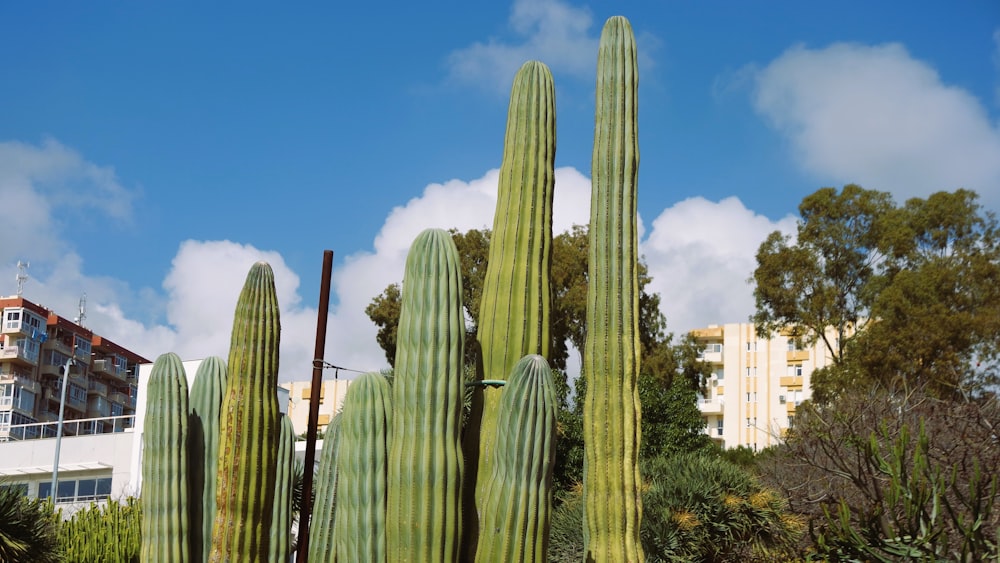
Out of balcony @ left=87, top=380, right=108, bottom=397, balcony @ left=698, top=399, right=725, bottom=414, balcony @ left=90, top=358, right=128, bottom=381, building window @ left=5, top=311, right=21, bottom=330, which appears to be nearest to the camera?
balcony @ left=698, top=399, right=725, bottom=414

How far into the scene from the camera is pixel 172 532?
846 cm

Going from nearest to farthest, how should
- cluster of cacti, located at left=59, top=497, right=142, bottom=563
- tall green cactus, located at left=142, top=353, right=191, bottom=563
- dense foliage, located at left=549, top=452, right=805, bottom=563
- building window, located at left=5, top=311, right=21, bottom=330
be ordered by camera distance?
tall green cactus, located at left=142, top=353, right=191, bottom=563 → dense foliage, located at left=549, top=452, right=805, bottom=563 → cluster of cacti, located at left=59, top=497, right=142, bottom=563 → building window, located at left=5, top=311, right=21, bottom=330

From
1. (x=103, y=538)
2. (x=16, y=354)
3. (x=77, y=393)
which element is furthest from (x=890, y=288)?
(x=77, y=393)

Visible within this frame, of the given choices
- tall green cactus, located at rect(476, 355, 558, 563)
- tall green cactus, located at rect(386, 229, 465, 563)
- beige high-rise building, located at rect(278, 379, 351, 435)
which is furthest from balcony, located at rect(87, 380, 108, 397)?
tall green cactus, located at rect(476, 355, 558, 563)

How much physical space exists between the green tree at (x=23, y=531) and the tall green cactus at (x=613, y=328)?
23.1 feet

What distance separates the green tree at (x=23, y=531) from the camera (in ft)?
37.4

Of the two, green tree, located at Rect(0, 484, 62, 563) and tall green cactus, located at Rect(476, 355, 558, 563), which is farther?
green tree, located at Rect(0, 484, 62, 563)

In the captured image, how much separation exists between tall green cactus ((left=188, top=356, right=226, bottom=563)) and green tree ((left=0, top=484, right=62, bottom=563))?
3.76m

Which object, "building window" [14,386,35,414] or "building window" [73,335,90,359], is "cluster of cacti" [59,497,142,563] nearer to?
"building window" [14,386,35,414]

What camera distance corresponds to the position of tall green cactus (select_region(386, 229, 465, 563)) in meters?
6.08

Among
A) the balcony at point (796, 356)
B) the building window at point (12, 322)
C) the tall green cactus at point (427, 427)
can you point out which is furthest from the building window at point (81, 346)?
the tall green cactus at point (427, 427)

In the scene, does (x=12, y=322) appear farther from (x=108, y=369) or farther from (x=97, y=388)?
(x=108, y=369)

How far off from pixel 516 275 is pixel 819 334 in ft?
69.4

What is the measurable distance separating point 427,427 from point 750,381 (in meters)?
46.9
